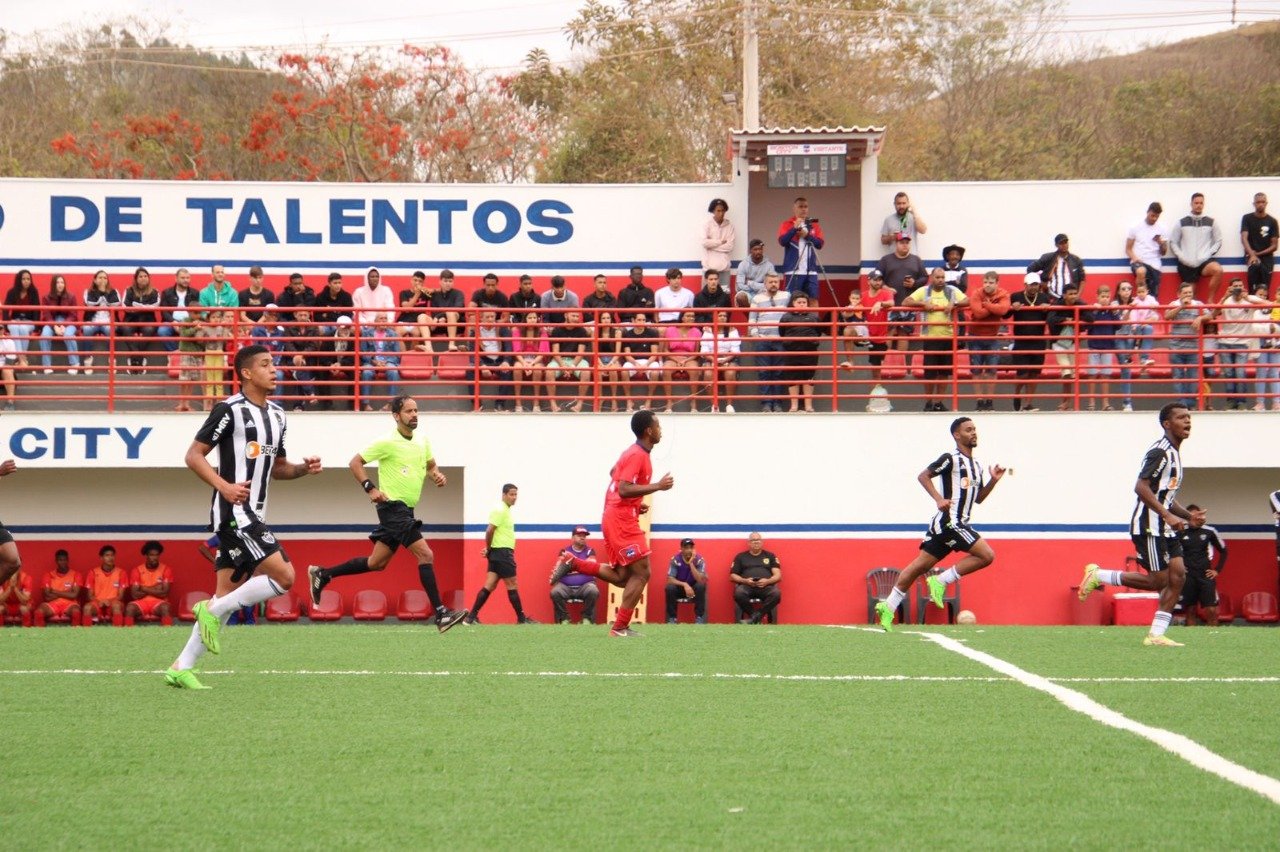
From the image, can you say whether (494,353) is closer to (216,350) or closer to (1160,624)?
(216,350)

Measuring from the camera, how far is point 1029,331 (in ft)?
71.8

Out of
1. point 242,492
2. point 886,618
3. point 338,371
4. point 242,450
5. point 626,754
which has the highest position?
point 338,371

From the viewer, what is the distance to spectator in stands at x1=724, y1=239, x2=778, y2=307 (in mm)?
21750

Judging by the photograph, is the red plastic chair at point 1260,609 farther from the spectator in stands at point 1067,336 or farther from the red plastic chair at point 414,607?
the red plastic chair at point 414,607

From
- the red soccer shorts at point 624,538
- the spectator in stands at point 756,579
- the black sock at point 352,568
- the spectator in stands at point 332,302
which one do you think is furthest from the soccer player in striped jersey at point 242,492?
the spectator in stands at point 332,302

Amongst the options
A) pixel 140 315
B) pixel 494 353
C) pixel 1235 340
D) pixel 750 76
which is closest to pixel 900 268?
pixel 1235 340

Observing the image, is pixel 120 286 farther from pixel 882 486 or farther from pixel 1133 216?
pixel 1133 216

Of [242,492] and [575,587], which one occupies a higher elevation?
[242,492]

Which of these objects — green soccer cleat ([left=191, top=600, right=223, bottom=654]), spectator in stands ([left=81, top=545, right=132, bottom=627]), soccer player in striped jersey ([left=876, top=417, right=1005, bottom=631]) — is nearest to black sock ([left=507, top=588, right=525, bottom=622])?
spectator in stands ([left=81, top=545, right=132, bottom=627])

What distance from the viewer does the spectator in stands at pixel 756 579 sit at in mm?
20219

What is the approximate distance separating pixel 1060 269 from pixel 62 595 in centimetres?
1449

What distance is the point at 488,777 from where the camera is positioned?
239 inches

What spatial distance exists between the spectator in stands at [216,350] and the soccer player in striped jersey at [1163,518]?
1252cm

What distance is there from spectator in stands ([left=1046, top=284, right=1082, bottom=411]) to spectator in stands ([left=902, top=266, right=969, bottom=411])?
127 cm
